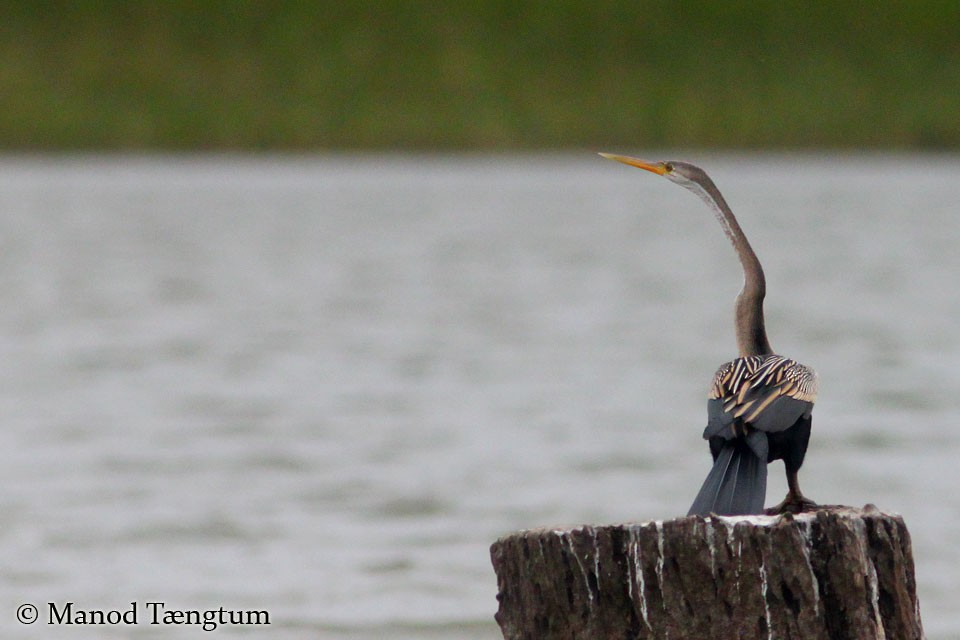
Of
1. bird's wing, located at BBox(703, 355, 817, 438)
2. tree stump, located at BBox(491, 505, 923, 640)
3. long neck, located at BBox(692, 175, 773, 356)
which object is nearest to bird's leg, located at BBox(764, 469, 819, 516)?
bird's wing, located at BBox(703, 355, 817, 438)

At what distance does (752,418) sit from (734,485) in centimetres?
33

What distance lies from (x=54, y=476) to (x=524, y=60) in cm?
12032

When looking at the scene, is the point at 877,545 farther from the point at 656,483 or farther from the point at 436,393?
the point at 436,393

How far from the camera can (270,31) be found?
13725 cm

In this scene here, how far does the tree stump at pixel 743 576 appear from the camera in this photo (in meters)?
5.51

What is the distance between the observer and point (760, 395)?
6.34 meters

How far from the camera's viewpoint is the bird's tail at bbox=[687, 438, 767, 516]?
5.86 metres

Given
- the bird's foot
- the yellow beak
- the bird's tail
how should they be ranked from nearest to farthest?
the bird's tail < the bird's foot < the yellow beak

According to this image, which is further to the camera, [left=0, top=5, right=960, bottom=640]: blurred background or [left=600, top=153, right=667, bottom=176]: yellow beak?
[left=0, top=5, right=960, bottom=640]: blurred background

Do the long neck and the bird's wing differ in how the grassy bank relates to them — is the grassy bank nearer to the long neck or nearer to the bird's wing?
the long neck

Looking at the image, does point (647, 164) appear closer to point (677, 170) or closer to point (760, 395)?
point (677, 170)

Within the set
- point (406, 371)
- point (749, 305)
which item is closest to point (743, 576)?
point (749, 305)

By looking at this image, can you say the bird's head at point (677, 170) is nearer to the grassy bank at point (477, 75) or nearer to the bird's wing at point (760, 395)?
the bird's wing at point (760, 395)

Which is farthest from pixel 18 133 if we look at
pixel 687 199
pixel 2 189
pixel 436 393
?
pixel 436 393
